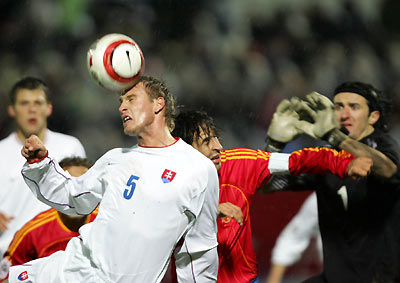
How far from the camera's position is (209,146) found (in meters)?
3.98

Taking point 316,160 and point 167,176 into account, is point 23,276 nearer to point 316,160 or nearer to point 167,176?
point 167,176

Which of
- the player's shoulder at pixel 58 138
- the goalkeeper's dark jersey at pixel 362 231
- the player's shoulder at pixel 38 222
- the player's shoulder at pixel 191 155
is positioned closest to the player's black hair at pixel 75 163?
the player's shoulder at pixel 38 222

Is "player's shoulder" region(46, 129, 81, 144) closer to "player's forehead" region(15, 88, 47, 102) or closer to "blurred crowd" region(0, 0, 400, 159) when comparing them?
"player's forehead" region(15, 88, 47, 102)

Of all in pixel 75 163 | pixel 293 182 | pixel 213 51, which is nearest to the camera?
pixel 75 163

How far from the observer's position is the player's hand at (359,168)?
3729mm

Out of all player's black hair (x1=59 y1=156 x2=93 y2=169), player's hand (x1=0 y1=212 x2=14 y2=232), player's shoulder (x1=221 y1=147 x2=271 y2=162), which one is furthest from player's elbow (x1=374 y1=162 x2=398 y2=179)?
player's hand (x1=0 y1=212 x2=14 y2=232)

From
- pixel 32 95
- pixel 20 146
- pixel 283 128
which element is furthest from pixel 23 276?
pixel 32 95

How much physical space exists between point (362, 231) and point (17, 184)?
10.3 feet

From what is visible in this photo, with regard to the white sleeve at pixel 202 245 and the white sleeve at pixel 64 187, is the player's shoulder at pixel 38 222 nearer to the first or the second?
the white sleeve at pixel 64 187

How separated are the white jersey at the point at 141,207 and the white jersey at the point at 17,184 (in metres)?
2.40

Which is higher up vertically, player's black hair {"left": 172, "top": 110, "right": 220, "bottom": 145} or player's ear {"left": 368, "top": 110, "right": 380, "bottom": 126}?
player's ear {"left": 368, "top": 110, "right": 380, "bottom": 126}


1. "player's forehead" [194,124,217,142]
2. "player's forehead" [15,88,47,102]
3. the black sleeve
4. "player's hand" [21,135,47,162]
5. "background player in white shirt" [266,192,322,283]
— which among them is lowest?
"background player in white shirt" [266,192,322,283]

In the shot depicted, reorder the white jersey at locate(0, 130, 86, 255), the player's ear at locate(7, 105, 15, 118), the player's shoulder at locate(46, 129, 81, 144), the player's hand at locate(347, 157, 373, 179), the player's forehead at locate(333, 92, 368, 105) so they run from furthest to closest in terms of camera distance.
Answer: the player's ear at locate(7, 105, 15, 118), the player's shoulder at locate(46, 129, 81, 144), the white jersey at locate(0, 130, 86, 255), the player's forehead at locate(333, 92, 368, 105), the player's hand at locate(347, 157, 373, 179)

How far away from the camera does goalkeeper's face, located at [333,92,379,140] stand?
16.5 ft
